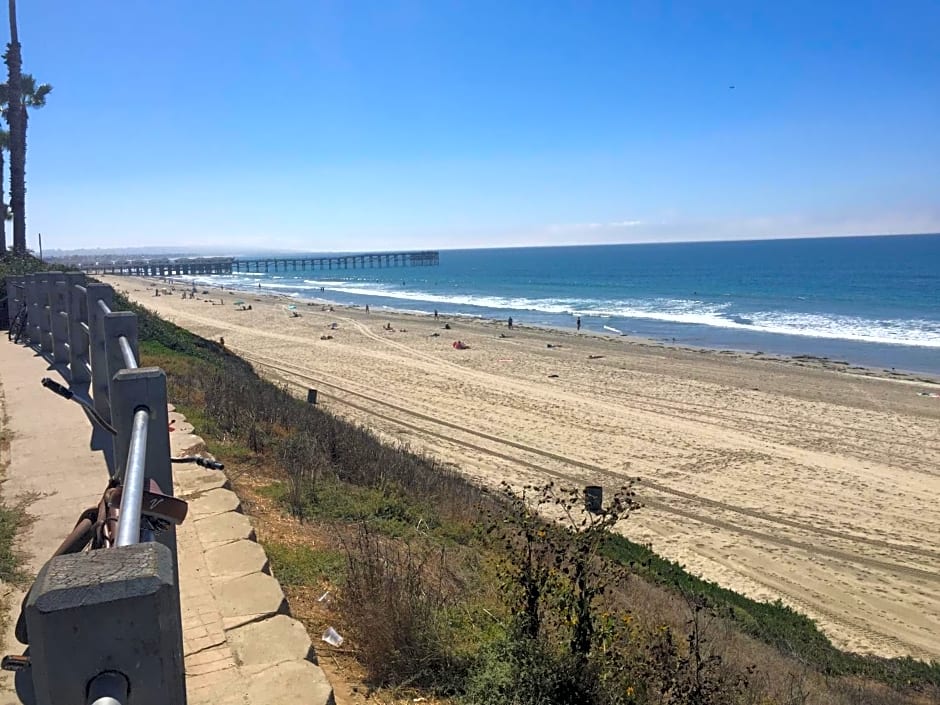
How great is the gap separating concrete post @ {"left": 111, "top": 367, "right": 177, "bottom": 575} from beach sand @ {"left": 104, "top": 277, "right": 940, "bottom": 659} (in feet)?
27.0

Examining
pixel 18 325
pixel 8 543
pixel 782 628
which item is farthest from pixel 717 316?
pixel 8 543

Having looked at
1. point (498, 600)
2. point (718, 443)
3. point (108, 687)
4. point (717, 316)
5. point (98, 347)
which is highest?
point (98, 347)

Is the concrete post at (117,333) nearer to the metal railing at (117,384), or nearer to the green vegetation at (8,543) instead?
the metal railing at (117,384)

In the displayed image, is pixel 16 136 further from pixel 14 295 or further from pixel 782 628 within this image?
pixel 782 628

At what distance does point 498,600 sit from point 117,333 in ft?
9.11

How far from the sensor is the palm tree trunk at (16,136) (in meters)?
21.6

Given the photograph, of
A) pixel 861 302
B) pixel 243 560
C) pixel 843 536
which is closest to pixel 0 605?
pixel 243 560

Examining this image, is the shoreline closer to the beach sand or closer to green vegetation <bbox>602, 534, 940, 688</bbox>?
the beach sand

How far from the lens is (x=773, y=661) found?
243 inches

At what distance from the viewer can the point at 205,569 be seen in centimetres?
391

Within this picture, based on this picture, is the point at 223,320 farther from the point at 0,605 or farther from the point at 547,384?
the point at 0,605

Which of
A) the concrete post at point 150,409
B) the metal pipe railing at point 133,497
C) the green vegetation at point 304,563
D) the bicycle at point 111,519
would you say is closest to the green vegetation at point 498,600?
the green vegetation at point 304,563

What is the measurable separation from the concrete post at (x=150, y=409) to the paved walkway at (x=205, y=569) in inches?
30.2

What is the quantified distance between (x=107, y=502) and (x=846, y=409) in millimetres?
22275
